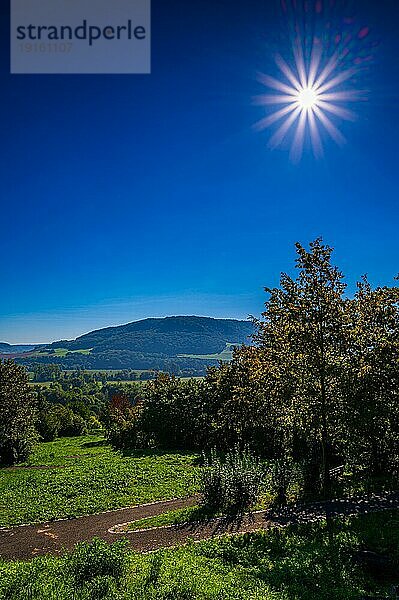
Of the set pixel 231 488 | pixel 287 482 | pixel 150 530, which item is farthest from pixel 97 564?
pixel 287 482

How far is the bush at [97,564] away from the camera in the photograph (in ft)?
29.1

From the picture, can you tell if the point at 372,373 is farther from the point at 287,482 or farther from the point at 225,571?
the point at 225,571

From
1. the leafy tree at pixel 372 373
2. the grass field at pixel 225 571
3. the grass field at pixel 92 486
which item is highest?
the leafy tree at pixel 372 373

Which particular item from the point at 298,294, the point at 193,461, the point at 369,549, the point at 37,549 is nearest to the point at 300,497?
the point at 369,549

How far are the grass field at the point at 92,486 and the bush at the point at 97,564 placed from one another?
24.3ft

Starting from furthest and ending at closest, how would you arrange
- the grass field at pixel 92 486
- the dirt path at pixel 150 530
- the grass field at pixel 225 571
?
the grass field at pixel 92 486 → the dirt path at pixel 150 530 → the grass field at pixel 225 571

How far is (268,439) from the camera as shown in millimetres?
29016

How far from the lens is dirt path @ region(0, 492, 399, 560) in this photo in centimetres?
1222

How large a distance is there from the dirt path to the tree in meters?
18.4

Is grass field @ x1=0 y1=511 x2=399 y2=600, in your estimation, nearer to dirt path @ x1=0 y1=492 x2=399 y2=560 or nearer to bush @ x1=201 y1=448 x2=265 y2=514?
dirt path @ x1=0 y1=492 x2=399 y2=560

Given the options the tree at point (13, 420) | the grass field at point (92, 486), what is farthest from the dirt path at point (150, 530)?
the tree at point (13, 420)

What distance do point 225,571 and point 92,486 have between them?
42.6 ft

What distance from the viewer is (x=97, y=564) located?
9.07 meters

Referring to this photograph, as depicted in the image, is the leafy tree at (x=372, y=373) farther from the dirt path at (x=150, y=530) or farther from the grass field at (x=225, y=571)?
the grass field at (x=225, y=571)
